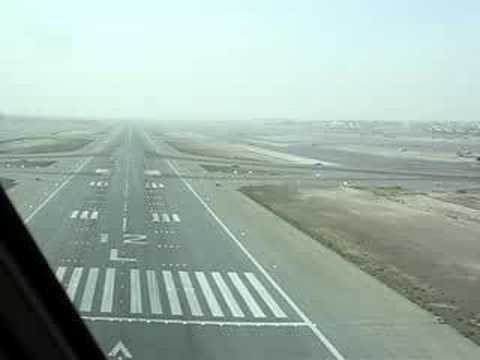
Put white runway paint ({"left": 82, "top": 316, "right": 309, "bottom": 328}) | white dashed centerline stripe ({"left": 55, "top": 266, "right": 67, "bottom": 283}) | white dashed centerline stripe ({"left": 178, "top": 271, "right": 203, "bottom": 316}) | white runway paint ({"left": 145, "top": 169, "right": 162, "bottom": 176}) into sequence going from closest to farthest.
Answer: white runway paint ({"left": 82, "top": 316, "right": 309, "bottom": 328}) → white dashed centerline stripe ({"left": 178, "top": 271, "right": 203, "bottom": 316}) → white dashed centerline stripe ({"left": 55, "top": 266, "right": 67, "bottom": 283}) → white runway paint ({"left": 145, "top": 169, "right": 162, "bottom": 176})

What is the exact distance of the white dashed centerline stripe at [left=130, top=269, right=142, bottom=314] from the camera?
642 inches

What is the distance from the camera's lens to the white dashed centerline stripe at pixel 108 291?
16247 mm

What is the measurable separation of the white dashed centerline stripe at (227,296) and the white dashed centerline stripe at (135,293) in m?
2.20

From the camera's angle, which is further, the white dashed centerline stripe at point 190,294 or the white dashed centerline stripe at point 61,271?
the white dashed centerline stripe at point 61,271

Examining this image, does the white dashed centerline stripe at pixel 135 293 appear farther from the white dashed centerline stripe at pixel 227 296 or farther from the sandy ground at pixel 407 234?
the sandy ground at pixel 407 234

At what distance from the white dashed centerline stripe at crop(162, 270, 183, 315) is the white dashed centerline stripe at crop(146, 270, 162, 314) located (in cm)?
29

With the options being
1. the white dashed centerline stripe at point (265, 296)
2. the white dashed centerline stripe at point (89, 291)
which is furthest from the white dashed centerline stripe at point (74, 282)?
the white dashed centerline stripe at point (265, 296)

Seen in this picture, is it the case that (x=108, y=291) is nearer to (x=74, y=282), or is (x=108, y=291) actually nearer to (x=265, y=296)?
(x=74, y=282)

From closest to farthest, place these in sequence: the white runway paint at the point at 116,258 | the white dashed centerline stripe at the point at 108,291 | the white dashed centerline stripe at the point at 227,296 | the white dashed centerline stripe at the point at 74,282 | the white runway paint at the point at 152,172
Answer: the white dashed centerline stripe at the point at 108,291 → the white dashed centerline stripe at the point at 227,296 → the white dashed centerline stripe at the point at 74,282 → the white runway paint at the point at 116,258 → the white runway paint at the point at 152,172

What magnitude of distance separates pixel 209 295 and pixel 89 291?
308cm

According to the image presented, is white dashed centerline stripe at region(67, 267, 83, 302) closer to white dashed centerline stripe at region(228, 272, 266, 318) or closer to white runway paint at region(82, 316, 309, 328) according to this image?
Answer: white runway paint at region(82, 316, 309, 328)

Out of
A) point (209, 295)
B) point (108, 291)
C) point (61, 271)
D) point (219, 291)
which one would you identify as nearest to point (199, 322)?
point (209, 295)

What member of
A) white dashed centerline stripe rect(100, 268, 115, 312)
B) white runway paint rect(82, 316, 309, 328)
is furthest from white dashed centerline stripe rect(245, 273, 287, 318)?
white dashed centerline stripe rect(100, 268, 115, 312)

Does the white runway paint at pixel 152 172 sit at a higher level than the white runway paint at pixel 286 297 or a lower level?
lower
